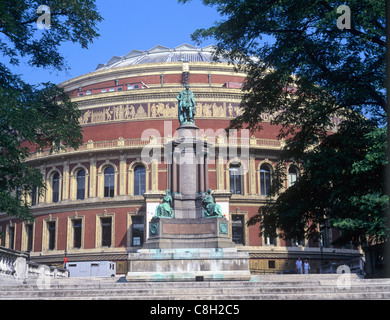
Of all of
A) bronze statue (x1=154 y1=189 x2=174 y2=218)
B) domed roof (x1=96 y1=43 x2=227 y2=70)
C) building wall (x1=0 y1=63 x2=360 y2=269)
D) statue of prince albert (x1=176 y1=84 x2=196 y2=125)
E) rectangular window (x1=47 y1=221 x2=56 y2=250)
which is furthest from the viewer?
domed roof (x1=96 y1=43 x2=227 y2=70)

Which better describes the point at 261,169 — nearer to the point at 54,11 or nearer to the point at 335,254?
the point at 335,254

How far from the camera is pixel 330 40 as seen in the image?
1805cm

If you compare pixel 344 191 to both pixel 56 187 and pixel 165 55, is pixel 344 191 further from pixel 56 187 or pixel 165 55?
pixel 165 55

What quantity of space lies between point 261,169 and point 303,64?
28.3m

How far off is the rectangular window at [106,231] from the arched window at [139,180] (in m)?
3.73

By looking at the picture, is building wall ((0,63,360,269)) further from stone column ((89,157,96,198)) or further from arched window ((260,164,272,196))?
arched window ((260,164,272,196))

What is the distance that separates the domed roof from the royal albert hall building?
16254 mm

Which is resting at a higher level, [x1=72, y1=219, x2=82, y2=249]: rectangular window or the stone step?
[x1=72, y1=219, x2=82, y2=249]: rectangular window

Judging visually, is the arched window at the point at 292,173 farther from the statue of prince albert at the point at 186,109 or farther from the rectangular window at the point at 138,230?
the statue of prince albert at the point at 186,109

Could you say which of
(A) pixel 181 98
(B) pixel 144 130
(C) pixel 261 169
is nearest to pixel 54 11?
(A) pixel 181 98

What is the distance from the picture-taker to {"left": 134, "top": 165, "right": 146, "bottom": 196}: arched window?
150ft

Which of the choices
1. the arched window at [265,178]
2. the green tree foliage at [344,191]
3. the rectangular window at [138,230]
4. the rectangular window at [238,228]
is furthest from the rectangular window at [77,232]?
the green tree foliage at [344,191]

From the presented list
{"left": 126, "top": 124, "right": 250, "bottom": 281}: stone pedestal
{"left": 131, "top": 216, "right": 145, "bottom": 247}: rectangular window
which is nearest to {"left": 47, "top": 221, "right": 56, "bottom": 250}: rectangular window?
{"left": 131, "top": 216, "right": 145, "bottom": 247}: rectangular window
